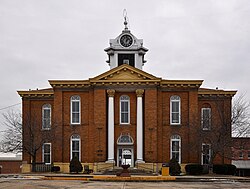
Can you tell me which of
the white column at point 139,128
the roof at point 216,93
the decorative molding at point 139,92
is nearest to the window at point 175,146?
the white column at point 139,128

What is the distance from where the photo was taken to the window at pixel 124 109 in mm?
52438

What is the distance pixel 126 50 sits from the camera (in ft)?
191

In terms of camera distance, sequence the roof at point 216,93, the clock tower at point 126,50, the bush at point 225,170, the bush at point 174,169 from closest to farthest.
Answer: the bush at point 174,169, the bush at point 225,170, the roof at point 216,93, the clock tower at point 126,50

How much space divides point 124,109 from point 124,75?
354cm

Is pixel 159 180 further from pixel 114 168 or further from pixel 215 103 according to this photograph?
pixel 215 103

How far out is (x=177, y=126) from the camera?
5300cm

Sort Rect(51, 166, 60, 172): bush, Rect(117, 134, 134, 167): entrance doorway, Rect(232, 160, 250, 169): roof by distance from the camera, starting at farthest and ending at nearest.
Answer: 1. Rect(232, 160, 250, 169): roof
2. Rect(117, 134, 134, 167): entrance doorway
3. Rect(51, 166, 60, 172): bush

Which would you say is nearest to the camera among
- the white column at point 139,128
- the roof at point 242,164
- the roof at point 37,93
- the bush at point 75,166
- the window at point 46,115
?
the bush at point 75,166

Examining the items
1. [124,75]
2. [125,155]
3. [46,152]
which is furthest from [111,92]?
[46,152]

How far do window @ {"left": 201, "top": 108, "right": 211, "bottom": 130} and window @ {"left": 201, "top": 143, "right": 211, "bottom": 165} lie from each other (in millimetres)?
2224

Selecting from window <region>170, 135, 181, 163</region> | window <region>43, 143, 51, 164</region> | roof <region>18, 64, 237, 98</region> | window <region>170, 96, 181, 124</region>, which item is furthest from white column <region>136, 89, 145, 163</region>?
window <region>43, 143, 51, 164</region>

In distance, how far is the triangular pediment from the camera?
5147cm

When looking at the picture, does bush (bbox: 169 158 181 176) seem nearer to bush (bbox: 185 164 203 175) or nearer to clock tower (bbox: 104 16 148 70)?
bush (bbox: 185 164 203 175)

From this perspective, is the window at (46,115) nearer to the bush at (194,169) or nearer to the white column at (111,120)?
the white column at (111,120)
